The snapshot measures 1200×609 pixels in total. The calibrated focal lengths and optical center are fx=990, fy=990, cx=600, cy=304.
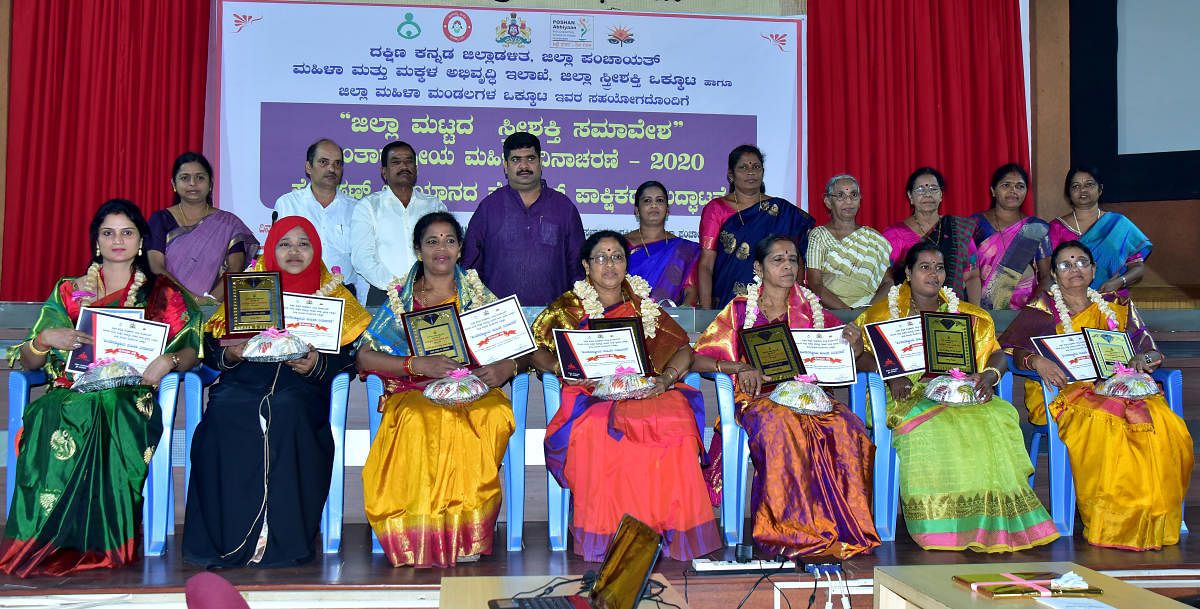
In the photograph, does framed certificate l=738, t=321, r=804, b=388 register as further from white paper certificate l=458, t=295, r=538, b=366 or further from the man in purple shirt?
the man in purple shirt

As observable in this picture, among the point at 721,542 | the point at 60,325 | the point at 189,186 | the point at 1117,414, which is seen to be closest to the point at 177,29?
the point at 189,186

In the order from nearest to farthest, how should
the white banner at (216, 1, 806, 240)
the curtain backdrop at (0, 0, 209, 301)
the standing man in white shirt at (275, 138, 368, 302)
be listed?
the standing man in white shirt at (275, 138, 368, 302), the curtain backdrop at (0, 0, 209, 301), the white banner at (216, 1, 806, 240)

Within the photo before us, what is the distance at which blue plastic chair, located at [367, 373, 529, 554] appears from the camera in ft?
12.4

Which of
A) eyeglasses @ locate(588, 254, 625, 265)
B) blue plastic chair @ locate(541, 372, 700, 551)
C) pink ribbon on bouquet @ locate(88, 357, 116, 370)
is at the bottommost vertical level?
blue plastic chair @ locate(541, 372, 700, 551)

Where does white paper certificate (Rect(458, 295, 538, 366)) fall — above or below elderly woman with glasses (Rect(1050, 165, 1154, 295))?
below

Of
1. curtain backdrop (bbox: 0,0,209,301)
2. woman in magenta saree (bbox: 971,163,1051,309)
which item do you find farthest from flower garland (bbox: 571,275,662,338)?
curtain backdrop (bbox: 0,0,209,301)

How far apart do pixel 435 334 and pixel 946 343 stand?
2055 mm

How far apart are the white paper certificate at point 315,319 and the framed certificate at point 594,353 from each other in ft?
2.77

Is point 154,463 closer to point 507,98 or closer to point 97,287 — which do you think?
point 97,287

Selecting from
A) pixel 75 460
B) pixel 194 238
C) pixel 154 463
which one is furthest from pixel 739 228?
pixel 75 460

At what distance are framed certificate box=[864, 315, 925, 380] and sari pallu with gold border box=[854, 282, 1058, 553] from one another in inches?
7.8

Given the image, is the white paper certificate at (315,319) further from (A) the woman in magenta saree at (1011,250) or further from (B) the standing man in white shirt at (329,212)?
(A) the woman in magenta saree at (1011,250)

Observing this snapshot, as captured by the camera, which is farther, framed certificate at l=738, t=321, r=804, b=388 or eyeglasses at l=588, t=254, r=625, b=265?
eyeglasses at l=588, t=254, r=625, b=265

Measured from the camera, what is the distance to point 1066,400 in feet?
13.4
